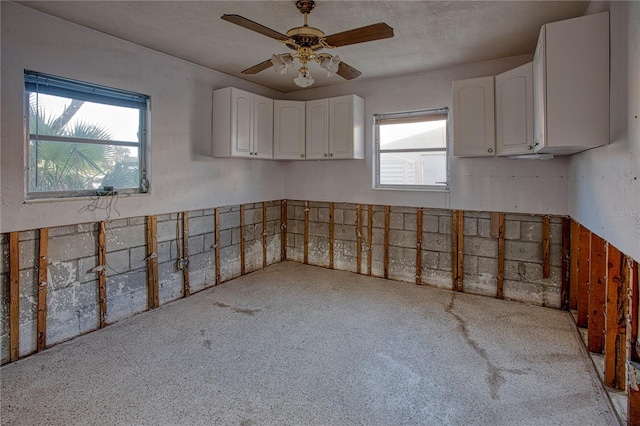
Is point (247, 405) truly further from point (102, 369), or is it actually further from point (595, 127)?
point (595, 127)

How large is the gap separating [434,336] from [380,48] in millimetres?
2855

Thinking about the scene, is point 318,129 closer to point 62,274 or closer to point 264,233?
point 264,233

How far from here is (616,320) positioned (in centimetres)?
227

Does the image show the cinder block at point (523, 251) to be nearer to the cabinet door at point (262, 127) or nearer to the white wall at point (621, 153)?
the white wall at point (621, 153)

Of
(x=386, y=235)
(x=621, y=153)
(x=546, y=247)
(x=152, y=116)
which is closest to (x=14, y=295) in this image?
(x=152, y=116)

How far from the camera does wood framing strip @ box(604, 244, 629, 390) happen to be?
223cm

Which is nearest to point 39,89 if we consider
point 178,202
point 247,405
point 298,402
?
point 178,202

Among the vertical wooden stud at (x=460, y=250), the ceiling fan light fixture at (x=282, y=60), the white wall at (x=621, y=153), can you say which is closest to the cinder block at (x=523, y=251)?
the vertical wooden stud at (x=460, y=250)

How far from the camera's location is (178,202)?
3.96 meters

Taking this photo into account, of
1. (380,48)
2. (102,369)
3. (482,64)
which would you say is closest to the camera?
(102,369)

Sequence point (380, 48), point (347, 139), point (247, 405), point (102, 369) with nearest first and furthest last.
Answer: point (247, 405) < point (102, 369) < point (380, 48) < point (347, 139)

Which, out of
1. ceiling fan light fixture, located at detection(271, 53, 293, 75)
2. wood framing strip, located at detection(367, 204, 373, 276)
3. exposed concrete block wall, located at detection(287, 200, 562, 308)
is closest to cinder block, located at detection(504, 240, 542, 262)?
exposed concrete block wall, located at detection(287, 200, 562, 308)

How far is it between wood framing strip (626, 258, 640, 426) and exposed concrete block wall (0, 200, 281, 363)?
3.97m

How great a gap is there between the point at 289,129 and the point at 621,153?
3729mm
